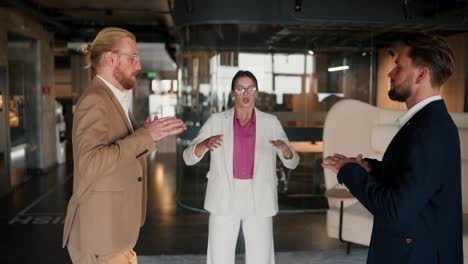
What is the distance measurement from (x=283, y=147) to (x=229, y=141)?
15.6 inches

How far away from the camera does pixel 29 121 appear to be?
30.3ft

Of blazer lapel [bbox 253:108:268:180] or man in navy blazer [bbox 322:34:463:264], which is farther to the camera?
blazer lapel [bbox 253:108:268:180]

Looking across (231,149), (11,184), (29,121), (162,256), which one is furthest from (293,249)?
(29,121)

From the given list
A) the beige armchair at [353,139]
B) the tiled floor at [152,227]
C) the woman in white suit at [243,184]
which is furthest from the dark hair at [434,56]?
the tiled floor at [152,227]

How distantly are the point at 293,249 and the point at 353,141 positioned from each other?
148cm

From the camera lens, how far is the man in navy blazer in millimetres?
1506

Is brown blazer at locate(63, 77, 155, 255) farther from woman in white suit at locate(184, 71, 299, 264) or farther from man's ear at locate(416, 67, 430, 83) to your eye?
man's ear at locate(416, 67, 430, 83)

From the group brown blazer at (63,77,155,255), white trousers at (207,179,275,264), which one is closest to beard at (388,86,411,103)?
brown blazer at (63,77,155,255)

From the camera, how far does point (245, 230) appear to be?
3035 millimetres

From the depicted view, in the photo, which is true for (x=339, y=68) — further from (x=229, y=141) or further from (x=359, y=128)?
(x=229, y=141)

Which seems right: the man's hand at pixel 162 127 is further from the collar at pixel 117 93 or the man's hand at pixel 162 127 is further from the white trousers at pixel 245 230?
the white trousers at pixel 245 230

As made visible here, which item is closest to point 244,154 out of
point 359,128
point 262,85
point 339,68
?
point 359,128

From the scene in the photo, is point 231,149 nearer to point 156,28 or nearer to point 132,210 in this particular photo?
point 132,210

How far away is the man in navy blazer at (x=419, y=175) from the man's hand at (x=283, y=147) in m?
1.14
